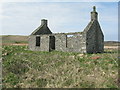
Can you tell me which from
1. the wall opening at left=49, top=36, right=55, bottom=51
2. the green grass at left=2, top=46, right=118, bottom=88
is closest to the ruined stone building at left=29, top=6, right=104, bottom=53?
the wall opening at left=49, top=36, right=55, bottom=51

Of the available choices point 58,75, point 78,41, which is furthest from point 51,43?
point 58,75

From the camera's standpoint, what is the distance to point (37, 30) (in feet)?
93.7

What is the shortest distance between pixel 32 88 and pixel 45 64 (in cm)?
501

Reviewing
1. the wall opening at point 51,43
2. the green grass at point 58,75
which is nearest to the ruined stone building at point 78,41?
the wall opening at point 51,43

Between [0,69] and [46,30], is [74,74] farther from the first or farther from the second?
[46,30]

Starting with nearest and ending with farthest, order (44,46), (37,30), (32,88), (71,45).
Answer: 1. (32,88)
2. (71,45)
3. (44,46)
4. (37,30)

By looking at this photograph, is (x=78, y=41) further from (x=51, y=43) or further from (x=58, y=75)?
(x=58, y=75)

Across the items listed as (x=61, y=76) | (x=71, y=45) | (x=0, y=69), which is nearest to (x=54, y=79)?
(x=61, y=76)

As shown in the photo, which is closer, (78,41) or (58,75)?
(58,75)

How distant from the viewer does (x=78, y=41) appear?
22.0 m

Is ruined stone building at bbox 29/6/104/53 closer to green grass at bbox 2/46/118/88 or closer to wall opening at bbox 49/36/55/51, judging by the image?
wall opening at bbox 49/36/55/51

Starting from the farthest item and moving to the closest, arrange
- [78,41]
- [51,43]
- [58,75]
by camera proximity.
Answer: [51,43]
[78,41]
[58,75]

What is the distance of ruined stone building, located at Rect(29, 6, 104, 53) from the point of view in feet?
71.4

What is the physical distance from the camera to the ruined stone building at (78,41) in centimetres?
2175
